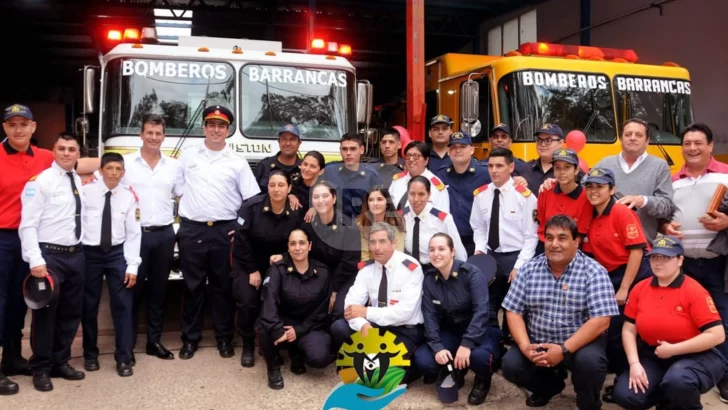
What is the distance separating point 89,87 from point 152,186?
182cm

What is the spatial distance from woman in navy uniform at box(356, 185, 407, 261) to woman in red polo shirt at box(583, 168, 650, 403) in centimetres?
134

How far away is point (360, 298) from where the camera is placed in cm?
432

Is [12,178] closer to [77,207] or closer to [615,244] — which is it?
[77,207]

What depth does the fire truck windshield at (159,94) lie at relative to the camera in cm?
562

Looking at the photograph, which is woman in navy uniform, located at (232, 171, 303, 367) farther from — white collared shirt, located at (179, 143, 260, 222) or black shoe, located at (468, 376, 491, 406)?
black shoe, located at (468, 376, 491, 406)

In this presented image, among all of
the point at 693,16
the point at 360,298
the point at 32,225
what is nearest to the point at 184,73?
the point at 32,225

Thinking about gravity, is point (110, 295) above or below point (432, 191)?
below

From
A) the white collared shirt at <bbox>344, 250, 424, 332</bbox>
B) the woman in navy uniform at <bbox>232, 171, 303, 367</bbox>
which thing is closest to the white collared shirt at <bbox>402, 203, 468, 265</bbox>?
the white collared shirt at <bbox>344, 250, 424, 332</bbox>

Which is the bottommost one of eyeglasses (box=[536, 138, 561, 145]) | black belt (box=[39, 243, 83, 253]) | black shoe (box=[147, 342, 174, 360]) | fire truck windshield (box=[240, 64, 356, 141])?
black shoe (box=[147, 342, 174, 360])

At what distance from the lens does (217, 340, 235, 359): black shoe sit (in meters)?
4.79

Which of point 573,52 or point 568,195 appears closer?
point 568,195

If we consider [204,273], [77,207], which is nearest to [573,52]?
[204,273]

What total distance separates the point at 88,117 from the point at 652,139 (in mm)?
6204

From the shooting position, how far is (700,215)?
4.16 m
